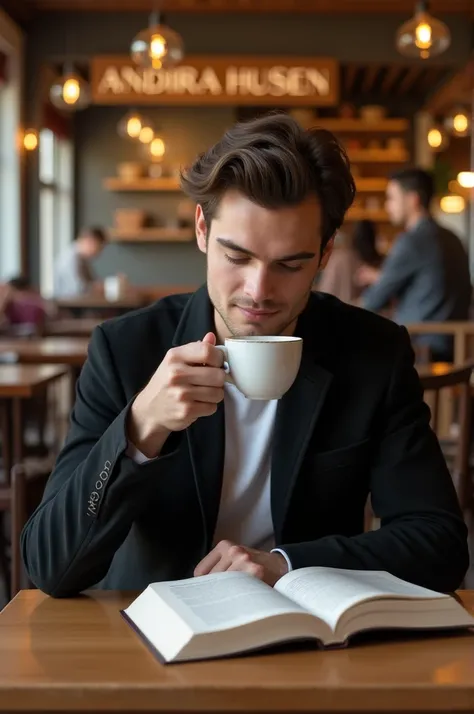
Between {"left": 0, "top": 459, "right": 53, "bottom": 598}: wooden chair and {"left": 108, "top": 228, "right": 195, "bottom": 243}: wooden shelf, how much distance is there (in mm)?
7910

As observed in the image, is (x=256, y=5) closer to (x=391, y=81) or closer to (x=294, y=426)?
(x=391, y=81)

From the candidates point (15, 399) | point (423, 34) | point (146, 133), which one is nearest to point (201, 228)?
point (15, 399)

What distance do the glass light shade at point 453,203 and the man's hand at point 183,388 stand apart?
1266cm

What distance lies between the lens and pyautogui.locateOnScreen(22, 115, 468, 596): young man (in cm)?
126

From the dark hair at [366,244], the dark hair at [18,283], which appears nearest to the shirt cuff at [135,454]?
the dark hair at [366,244]

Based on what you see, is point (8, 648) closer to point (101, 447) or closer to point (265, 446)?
point (101, 447)

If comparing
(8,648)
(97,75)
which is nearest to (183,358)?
(8,648)

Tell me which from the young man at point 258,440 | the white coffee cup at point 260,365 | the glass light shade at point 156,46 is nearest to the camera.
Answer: the white coffee cup at point 260,365

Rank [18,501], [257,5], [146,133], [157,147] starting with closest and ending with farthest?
1. [18,501]
2. [257,5]
3. [146,133]
4. [157,147]

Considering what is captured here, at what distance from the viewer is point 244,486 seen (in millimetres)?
1445

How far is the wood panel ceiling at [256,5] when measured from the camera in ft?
29.0

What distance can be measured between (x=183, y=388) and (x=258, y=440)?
0.33 m

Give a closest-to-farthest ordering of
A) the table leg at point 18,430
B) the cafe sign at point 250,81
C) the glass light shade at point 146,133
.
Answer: the table leg at point 18,430 < the cafe sign at point 250,81 < the glass light shade at point 146,133

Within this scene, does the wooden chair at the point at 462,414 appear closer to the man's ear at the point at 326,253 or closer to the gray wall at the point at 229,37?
the man's ear at the point at 326,253
